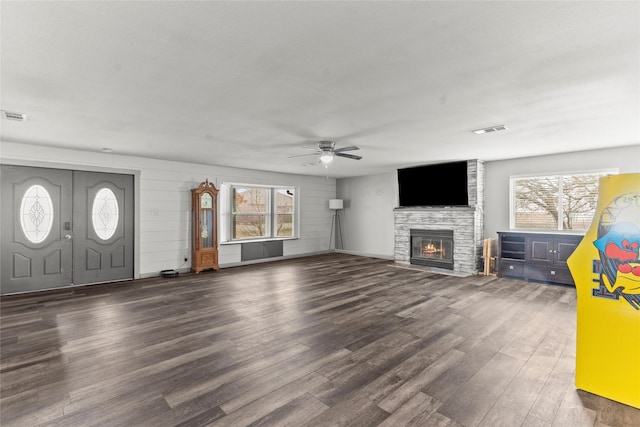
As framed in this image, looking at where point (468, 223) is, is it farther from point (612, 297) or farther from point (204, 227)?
point (204, 227)

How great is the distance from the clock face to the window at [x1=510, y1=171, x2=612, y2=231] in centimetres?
683

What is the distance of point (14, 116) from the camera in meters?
3.64

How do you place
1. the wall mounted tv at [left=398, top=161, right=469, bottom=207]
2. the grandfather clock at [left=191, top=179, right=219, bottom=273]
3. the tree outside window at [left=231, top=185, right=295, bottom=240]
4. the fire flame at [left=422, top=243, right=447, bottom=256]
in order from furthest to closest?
the tree outside window at [left=231, top=185, right=295, bottom=240] → the fire flame at [left=422, top=243, right=447, bottom=256] → the wall mounted tv at [left=398, top=161, right=469, bottom=207] → the grandfather clock at [left=191, top=179, right=219, bottom=273]

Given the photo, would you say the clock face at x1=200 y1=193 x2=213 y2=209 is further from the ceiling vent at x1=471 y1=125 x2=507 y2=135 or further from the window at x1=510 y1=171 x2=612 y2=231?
the window at x1=510 y1=171 x2=612 y2=231

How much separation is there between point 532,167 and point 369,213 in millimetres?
4461

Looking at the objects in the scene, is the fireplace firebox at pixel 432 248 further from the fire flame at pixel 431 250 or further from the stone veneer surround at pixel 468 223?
the stone veneer surround at pixel 468 223

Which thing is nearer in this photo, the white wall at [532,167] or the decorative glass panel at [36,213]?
the decorative glass panel at [36,213]

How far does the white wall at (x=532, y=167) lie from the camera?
5457 millimetres

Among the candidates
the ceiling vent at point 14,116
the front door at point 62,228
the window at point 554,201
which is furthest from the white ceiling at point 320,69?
the window at point 554,201

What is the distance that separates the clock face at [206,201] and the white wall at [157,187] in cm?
35

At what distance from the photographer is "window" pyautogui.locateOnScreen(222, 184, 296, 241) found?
26.2 ft

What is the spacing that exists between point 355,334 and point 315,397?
1228 mm

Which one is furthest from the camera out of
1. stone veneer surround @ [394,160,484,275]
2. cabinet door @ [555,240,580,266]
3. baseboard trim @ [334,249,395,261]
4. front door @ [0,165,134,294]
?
baseboard trim @ [334,249,395,261]

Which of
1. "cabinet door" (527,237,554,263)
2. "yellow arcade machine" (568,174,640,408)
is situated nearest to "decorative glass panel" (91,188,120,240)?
"yellow arcade machine" (568,174,640,408)
